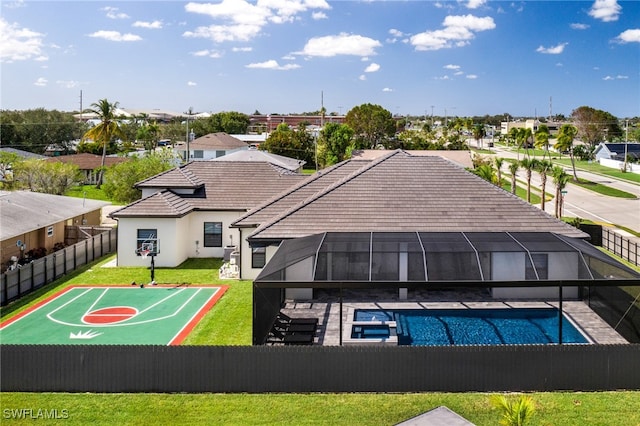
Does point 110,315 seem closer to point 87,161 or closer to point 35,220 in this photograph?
point 35,220

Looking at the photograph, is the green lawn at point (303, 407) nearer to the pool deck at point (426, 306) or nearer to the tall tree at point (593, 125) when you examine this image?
the pool deck at point (426, 306)

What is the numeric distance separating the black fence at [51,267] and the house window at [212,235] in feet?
20.2

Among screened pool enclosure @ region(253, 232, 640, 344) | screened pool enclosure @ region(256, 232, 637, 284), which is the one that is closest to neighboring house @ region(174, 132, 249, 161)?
screened pool enclosure @ region(253, 232, 640, 344)

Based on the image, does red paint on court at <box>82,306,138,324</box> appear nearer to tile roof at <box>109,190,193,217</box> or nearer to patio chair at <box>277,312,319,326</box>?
patio chair at <box>277,312,319,326</box>

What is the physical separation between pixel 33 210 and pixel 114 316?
11905 mm

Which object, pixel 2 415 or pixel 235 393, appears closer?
pixel 2 415

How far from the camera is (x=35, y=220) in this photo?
27.5 meters

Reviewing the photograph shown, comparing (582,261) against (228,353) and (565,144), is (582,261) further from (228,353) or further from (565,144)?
(565,144)

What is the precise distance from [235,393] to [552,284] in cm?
1011

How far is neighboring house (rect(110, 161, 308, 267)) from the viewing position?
28375 mm

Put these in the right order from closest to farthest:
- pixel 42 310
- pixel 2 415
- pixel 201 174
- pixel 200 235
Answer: pixel 2 415
pixel 42 310
pixel 200 235
pixel 201 174

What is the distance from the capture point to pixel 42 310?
69.8 ft

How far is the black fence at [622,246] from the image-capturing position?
2966cm

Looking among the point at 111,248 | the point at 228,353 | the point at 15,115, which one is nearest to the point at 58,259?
the point at 111,248
